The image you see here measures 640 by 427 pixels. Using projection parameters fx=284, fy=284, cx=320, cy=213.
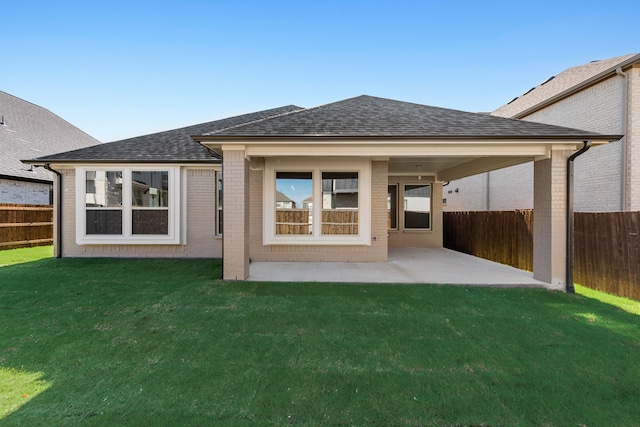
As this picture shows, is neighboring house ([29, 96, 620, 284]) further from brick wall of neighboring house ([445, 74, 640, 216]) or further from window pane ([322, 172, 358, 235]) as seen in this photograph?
brick wall of neighboring house ([445, 74, 640, 216])

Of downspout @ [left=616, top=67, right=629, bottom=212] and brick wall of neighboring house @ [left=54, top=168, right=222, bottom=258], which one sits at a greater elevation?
downspout @ [left=616, top=67, right=629, bottom=212]

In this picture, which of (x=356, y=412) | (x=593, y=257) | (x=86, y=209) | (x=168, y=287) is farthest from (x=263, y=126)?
(x=593, y=257)

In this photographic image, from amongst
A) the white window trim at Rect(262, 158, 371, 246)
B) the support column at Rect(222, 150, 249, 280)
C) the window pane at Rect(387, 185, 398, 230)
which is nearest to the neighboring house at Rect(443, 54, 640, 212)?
the window pane at Rect(387, 185, 398, 230)

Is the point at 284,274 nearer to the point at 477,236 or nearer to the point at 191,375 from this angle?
the point at 191,375

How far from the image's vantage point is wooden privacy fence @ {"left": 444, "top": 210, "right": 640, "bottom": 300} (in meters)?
5.57

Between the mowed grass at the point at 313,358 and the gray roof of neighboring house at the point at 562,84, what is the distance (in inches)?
321

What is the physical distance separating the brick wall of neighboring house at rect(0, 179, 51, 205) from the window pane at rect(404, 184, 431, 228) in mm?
17236

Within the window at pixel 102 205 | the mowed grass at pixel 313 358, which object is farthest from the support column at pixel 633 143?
the window at pixel 102 205

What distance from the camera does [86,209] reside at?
8.64 meters

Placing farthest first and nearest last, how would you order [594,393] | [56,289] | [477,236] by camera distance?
[477,236] → [56,289] → [594,393]

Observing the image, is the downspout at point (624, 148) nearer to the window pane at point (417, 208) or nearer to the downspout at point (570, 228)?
the downspout at point (570, 228)

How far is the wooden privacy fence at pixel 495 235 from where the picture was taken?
8.16 meters

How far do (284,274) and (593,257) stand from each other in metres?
6.93

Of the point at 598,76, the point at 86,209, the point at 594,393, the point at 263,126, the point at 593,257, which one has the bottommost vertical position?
the point at 594,393
